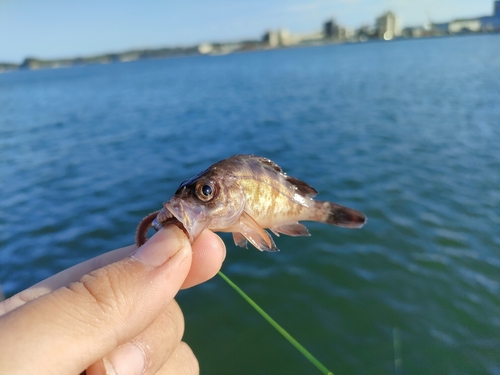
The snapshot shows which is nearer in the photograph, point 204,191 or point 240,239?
point 204,191

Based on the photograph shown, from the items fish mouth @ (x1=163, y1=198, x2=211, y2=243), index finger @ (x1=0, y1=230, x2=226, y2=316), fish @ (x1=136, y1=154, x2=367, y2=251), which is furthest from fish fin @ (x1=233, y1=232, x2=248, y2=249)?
fish mouth @ (x1=163, y1=198, x2=211, y2=243)

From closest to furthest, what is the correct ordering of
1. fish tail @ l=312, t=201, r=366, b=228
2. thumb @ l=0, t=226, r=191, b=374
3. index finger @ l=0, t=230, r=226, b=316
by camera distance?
thumb @ l=0, t=226, r=191, b=374
index finger @ l=0, t=230, r=226, b=316
fish tail @ l=312, t=201, r=366, b=228

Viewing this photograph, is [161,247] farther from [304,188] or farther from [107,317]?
[304,188]

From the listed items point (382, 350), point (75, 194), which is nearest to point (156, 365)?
point (382, 350)

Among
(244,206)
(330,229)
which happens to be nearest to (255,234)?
(244,206)

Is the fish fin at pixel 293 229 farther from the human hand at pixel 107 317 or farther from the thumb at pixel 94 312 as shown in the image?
the thumb at pixel 94 312

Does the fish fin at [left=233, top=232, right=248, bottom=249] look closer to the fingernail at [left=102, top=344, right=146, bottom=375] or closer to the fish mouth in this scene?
the fish mouth

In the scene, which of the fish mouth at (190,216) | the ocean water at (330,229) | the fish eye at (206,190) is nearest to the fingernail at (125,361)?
the fish mouth at (190,216)
